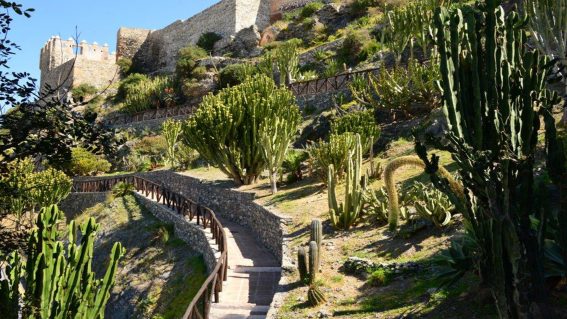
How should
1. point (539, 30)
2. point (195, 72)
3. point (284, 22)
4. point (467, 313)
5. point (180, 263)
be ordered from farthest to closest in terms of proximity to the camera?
point (284, 22) → point (195, 72) → point (180, 263) → point (539, 30) → point (467, 313)

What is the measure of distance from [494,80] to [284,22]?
130 feet

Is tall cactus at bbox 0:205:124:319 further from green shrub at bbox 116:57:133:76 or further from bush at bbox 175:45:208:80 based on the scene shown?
green shrub at bbox 116:57:133:76

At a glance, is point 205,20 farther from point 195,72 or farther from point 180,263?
point 180,263

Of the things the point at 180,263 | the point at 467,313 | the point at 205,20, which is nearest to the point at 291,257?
the point at 467,313

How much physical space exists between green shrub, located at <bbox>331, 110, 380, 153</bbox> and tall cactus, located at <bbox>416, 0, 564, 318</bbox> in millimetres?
10084

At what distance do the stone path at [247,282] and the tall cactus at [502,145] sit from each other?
15.5ft

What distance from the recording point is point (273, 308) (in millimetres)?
7422

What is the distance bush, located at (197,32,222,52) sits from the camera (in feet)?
147

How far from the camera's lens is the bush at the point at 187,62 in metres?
39.0

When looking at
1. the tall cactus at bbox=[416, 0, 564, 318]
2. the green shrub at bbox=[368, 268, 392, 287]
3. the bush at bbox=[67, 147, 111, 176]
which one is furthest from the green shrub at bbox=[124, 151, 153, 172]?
the tall cactus at bbox=[416, 0, 564, 318]

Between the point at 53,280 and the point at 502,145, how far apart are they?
597 centimetres

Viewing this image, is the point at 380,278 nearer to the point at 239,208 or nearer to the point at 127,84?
the point at 239,208

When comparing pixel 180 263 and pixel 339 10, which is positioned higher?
pixel 339 10

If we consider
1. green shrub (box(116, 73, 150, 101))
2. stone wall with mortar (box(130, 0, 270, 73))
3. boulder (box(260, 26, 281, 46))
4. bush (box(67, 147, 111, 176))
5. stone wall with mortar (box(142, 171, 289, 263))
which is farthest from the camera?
stone wall with mortar (box(130, 0, 270, 73))
